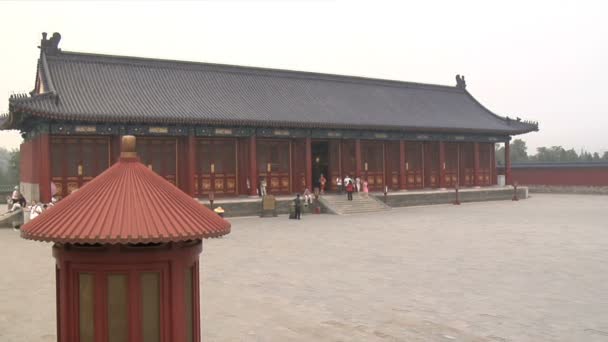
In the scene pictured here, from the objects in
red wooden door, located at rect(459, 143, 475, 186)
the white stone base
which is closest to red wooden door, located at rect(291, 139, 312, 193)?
red wooden door, located at rect(459, 143, 475, 186)

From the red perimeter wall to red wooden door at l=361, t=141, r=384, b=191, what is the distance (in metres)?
18.9

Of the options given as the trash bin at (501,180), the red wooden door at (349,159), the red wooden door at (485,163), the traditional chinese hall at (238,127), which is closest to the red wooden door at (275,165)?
the traditional chinese hall at (238,127)

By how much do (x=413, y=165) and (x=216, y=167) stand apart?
12.7m

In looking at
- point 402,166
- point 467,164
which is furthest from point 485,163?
point 402,166

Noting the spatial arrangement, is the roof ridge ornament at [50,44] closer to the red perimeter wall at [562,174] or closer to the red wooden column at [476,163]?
the red wooden column at [476,163]

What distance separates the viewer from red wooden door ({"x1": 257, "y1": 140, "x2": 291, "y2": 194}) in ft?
92.8

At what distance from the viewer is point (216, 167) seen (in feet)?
88.4

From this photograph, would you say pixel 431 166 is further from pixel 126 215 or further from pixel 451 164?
pixel 126 215

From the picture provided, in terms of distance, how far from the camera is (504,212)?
25.8 m

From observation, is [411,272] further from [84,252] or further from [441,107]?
[441,107]

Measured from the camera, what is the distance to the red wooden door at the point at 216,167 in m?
26.4

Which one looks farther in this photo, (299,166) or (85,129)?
(299,166)

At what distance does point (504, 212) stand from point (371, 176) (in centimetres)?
825

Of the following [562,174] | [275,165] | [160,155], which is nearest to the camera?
[160,155]
